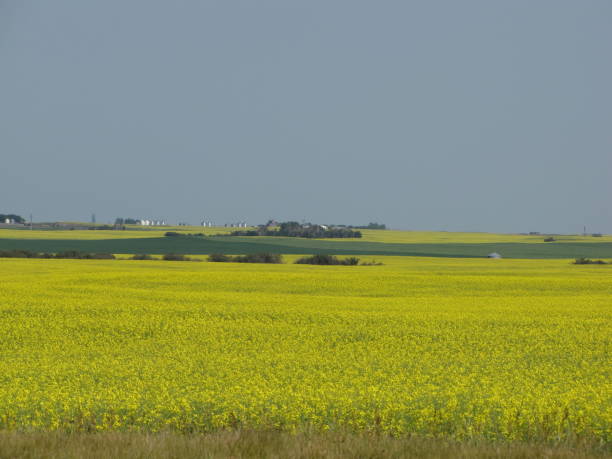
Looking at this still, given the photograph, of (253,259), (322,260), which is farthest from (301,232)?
(322,260)

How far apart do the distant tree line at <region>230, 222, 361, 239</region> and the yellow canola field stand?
2698 inches

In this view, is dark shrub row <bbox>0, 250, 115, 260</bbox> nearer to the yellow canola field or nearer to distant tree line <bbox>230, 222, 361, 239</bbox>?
the yellow canola field

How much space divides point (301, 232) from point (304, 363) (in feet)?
263

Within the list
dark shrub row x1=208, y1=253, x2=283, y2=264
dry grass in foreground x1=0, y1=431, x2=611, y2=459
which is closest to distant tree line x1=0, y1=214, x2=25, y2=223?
dark shrub row x1=208, y1=253, x2=283, y2=264

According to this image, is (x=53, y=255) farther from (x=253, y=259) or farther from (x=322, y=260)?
(x=322, y=260)

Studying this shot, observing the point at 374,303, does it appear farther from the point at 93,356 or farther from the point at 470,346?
the point at 93,356

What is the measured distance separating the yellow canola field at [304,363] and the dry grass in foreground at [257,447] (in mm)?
593

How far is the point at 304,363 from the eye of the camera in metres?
9.91

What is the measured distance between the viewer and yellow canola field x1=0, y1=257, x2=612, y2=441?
6.91 meters

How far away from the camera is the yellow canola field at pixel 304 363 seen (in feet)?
22.7

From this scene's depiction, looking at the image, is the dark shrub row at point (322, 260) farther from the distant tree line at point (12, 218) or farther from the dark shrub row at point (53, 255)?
the distant tree line at point (12, 218)

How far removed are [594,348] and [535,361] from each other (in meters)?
1.81

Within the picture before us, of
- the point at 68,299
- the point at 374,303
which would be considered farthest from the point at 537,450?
the point at 68,299

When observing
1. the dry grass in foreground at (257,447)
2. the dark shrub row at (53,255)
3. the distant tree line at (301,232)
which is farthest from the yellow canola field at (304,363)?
the distant tree line at (301,232)
